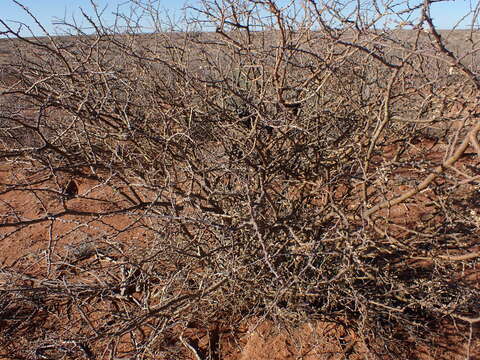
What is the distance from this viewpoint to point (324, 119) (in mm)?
2619

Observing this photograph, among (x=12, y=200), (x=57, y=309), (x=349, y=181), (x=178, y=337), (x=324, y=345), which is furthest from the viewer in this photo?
(x=12, y=200)

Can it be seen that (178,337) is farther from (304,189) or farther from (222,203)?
(304,189)

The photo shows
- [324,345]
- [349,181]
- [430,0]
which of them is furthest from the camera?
[324,345]

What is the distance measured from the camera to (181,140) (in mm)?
2646

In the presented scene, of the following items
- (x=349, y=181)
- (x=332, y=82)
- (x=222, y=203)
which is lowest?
(x=222, y=203)

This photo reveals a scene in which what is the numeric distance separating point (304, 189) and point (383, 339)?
103cm

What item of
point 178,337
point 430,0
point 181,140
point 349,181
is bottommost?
point 178,337

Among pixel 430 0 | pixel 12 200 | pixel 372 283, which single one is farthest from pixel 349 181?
pixel 12 200

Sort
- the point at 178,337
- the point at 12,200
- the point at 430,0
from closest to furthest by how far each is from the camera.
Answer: the point at 430,0
the point at 178,337
the point at 12,200

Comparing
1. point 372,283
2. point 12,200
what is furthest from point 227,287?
point 12,200

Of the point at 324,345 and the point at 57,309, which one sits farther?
the point at 57,309

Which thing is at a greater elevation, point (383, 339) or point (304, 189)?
point (304, 189)

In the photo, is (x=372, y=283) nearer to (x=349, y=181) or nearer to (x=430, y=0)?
(x=349, y=181)

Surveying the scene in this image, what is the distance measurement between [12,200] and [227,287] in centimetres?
367
